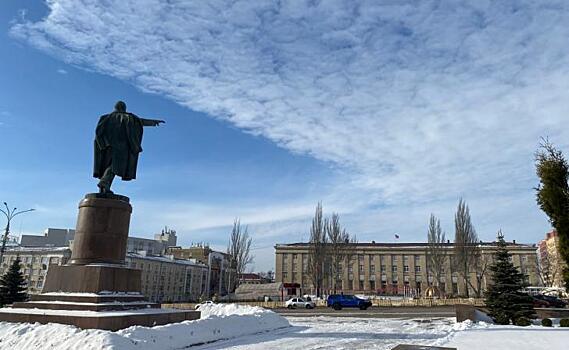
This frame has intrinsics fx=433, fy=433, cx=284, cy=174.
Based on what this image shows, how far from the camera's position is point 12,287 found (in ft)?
82.3

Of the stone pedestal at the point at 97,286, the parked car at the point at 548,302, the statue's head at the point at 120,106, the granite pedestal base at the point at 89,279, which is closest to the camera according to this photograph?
the stone pedestal at the point at 97,286

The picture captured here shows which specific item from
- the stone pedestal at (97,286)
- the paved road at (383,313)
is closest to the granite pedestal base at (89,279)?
the stone pedestal at (97,286)

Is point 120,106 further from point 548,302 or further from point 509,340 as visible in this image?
point 548,302

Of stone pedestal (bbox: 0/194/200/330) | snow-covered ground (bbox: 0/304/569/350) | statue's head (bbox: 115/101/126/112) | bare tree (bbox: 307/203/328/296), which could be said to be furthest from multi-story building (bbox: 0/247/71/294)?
snow-covered ground (bbox: 0/304/569/350)

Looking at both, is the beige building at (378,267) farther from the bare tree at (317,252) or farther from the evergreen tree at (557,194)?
the evergreen tree at (557,194)

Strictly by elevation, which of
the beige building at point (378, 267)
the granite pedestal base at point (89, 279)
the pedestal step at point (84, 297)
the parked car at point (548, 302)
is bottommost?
the parked car at point (548, 302)

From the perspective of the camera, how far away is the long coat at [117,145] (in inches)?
620

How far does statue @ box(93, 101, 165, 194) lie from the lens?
619 inches

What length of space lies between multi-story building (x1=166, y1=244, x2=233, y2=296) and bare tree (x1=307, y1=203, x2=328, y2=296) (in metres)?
32.9

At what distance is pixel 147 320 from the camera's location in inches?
474

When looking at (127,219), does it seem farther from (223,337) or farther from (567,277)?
(567,277)

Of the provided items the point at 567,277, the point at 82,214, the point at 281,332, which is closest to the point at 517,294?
the point at 567,277

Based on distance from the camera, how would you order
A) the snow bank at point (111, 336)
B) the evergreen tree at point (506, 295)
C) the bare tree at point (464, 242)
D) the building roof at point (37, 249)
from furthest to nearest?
the building roof at point (37, 249), the bare tree at point (464, 242), the evergreen tree at point (506, 295), the snow bank at point (111, 336)

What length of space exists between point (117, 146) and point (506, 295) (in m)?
18.1
